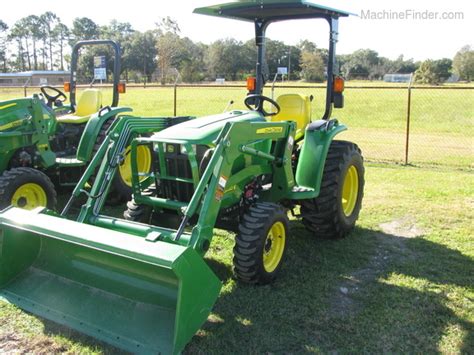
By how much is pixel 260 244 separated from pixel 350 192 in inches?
87.2

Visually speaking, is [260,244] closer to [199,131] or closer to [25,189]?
[199,131]

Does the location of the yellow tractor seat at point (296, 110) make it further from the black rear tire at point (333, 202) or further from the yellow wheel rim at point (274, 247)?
the yellow wheel rim at point (274, 247)

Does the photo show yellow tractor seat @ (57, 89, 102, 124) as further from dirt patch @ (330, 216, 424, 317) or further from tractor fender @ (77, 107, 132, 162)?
dirt patch @ (330, 216, 424, 317)

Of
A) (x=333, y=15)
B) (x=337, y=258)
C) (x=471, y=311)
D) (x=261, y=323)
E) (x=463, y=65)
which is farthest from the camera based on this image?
(x=463, y=65)

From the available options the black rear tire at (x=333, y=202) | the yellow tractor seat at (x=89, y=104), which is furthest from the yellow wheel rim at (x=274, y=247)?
the yellow tractor seat at (x=89, y=104)

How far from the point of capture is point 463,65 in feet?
128

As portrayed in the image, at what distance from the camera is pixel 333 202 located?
192 inches

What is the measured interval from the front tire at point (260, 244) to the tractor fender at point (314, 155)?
791mm

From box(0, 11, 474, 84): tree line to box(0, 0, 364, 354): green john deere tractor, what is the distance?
1.32 metres

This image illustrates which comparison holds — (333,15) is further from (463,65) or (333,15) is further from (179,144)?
(463,65)

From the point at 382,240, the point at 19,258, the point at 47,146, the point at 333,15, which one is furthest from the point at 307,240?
the point at 47,146

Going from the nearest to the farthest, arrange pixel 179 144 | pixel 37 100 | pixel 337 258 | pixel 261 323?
pixel 261 323 < pixel 179 144 < pixel 337 258 < pixel 37 100

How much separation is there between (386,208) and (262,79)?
8.13 feet

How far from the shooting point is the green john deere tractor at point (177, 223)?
311 centimetres
